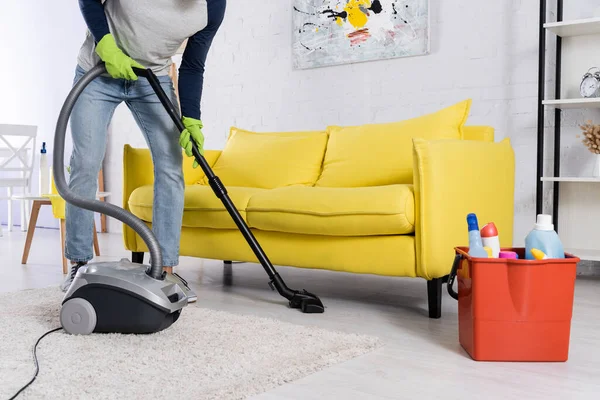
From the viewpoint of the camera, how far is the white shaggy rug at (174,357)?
4.23 feet

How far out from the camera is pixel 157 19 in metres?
2.12

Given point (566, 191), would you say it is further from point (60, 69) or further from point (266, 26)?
point (60, 69)

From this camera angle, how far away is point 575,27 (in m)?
2.82

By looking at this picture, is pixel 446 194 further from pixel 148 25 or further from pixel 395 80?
pixel 395 80

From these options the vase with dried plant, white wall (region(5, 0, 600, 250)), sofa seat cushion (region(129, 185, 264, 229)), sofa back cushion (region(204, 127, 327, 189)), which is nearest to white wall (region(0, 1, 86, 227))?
white wall (region(5, 0, 600, 250))

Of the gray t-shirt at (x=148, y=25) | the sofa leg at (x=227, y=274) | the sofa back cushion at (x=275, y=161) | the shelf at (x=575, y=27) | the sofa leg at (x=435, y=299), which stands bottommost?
the sofa leg at (x=227, y=274)

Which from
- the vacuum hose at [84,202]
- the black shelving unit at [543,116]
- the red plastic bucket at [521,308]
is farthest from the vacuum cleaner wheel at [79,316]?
the black shelving unit at [543,116]

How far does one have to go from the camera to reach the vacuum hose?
163cm

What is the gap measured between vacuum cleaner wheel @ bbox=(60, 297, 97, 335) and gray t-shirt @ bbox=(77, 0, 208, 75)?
2.91 feet

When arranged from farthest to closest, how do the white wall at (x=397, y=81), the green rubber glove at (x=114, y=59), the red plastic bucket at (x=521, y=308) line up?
the white wall at (x=397, y=81) < the green rubber glove at (x=114, y=59) < the red plastic bucket at (x=521, y=308)

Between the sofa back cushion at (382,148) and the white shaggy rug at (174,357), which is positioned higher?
the sofa back cushion at (382,148)

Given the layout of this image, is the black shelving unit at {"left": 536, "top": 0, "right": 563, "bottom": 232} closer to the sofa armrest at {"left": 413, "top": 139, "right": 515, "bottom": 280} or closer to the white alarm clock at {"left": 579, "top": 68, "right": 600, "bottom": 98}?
the white alarm clock at {"left": 579, "top": 68, "right": 600, "bottom": 98}

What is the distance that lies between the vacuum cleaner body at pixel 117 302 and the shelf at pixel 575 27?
6.66 feet

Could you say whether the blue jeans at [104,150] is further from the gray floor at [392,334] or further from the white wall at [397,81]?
the white wall at [397,81]
